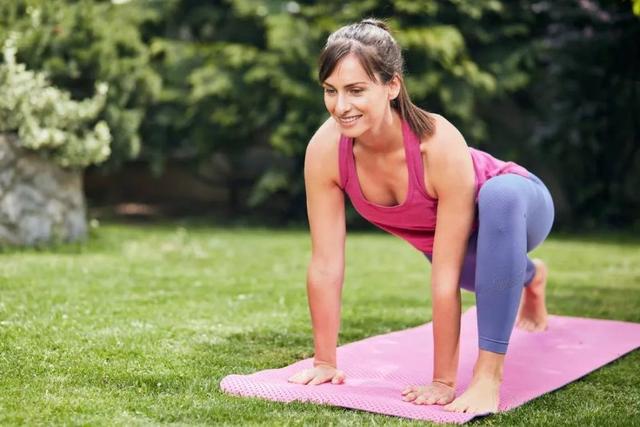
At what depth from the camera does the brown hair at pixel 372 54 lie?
9.12ft

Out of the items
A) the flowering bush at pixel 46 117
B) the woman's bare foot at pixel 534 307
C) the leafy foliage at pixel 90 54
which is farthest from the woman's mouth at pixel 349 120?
the leafy foliage at pixel 90 54

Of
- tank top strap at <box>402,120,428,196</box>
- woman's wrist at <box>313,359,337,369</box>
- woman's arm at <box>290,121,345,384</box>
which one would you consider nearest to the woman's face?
tank top strap at <box>402,120,428,196</box>

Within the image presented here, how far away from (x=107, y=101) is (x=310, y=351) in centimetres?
459

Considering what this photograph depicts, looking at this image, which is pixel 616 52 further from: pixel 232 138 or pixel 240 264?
pixel 240 264

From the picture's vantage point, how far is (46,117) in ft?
21.4

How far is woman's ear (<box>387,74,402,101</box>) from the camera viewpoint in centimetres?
287

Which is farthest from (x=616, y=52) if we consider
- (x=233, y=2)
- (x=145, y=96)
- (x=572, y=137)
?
(x=145, y=96)

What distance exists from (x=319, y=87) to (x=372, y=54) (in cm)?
607

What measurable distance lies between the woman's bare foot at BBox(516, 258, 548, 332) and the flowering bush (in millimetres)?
3666

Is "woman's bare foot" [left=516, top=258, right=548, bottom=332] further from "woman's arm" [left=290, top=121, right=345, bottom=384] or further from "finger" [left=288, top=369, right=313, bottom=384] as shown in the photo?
"finger" [left=288, top=369, right=313, bottom=384]

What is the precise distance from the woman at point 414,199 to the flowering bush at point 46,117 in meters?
3.84

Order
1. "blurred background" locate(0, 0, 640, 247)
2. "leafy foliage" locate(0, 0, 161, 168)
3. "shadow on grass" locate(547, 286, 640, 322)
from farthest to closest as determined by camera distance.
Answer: "blurred background" locate(0, 0, 640, 247), "leafy foliage" locate(0, 0, 161, 168), "shadow on grass" locate(547, 286, 640, 322)

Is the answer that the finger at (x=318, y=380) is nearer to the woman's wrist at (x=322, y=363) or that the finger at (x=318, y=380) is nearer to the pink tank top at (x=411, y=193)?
the woman's wrist at (x=322, y=363)

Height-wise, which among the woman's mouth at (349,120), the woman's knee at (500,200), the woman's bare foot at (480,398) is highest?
the woman's mouth at (349,120)
